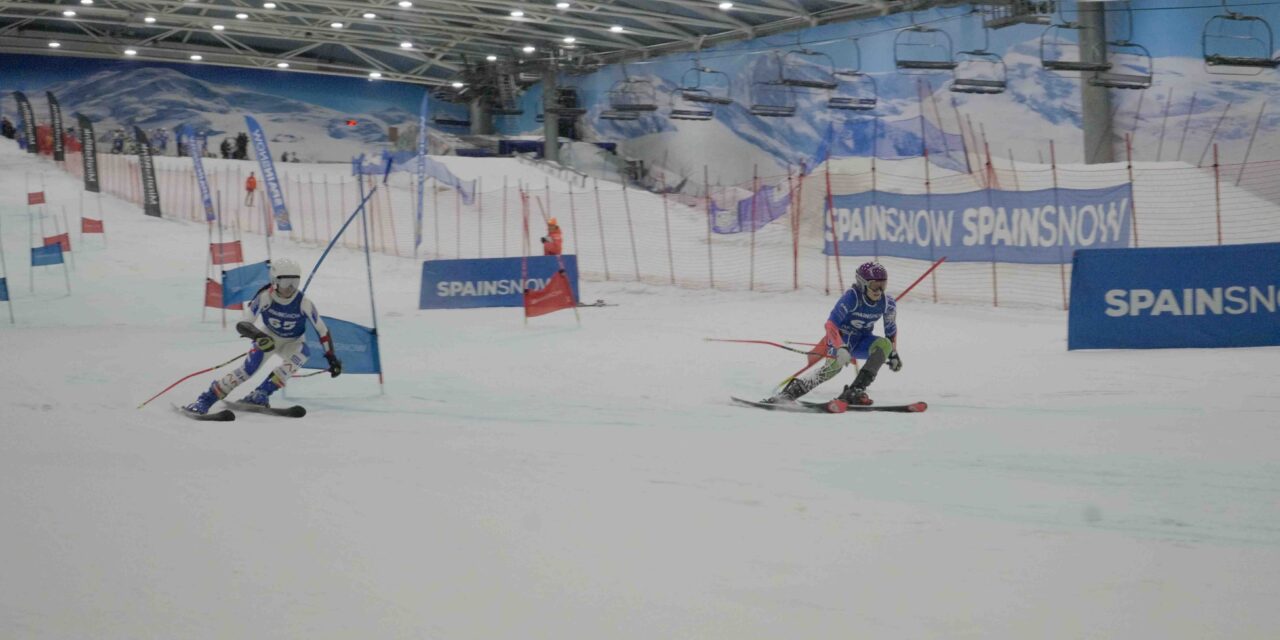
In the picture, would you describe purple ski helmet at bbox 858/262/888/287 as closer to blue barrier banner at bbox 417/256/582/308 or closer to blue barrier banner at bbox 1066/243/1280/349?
blue barrier banner at bbox 1066/243/1280/349

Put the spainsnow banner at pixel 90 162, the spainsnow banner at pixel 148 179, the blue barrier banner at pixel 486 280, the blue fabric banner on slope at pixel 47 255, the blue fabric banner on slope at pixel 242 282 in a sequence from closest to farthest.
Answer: the blue fabric banner on slope at pixel 242 282 → the blue barrier banner at pixel 486 280 → the blue fabric banner on slope at pixel 47 255 → the spainsnow banner at pixel 148 179 → the spainsnow banner at pixel 90 162

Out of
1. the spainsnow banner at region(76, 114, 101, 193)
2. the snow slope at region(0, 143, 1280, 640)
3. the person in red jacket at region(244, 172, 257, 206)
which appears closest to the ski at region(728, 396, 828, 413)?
the snow slope at region(0, 143, 1280, 640)

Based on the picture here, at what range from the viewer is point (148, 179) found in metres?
36.8

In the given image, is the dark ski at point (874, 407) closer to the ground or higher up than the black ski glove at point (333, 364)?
closer to the ground

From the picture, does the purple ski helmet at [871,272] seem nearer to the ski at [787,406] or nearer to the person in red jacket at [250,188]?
the ski at [787,406]

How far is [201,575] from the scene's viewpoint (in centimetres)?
442

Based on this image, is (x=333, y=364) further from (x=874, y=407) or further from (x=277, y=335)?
(x=874, y=407)

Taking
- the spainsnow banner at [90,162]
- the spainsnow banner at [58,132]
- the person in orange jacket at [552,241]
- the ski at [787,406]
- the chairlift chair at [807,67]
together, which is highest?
the chairlift chair at [807,67]

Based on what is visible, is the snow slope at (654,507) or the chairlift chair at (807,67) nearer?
the snow slope at (654,507)

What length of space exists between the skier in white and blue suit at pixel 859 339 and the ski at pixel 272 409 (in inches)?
146

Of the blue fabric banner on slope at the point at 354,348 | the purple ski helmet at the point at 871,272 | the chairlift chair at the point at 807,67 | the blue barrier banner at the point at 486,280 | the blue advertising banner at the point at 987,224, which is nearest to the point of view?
the purple ski helmet at the point at 871,272

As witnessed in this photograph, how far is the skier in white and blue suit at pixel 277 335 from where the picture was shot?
30.5 feet

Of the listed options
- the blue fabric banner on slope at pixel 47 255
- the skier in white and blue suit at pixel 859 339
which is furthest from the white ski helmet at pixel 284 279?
the blue fabric banner on slope at pixel 47 255

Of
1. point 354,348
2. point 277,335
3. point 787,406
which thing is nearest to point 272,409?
point 277,335
